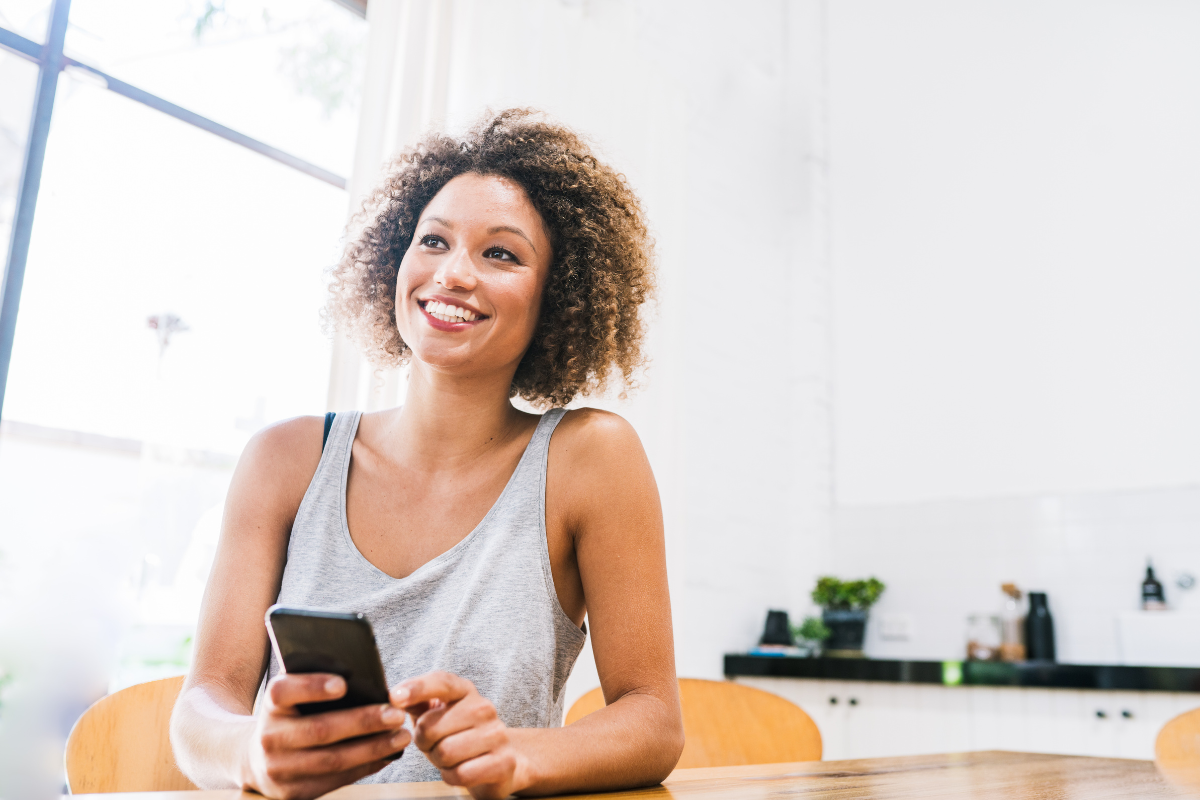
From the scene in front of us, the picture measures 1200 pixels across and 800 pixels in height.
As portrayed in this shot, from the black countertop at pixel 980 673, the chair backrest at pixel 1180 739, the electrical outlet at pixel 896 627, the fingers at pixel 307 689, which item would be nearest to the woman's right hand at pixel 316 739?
the fingers at pixel 307 689

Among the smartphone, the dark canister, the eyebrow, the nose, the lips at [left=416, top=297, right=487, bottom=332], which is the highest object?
the eyebrow

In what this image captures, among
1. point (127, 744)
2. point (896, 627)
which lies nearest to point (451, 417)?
point (127, 744)

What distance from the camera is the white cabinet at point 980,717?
2.51 m

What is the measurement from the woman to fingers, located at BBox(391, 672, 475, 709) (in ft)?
0.53

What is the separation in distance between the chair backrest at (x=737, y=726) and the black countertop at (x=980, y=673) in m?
1.56

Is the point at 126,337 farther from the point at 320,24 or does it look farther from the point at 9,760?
the point at 320,24

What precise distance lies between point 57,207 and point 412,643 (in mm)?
1652

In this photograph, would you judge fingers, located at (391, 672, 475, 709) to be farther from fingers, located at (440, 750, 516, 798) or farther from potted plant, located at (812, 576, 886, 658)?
potted plant, located at (812, 576, 886, 658)

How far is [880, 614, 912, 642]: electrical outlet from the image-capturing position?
3.48m

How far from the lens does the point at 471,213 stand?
1.20 m

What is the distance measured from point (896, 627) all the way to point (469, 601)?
2844 millimetres

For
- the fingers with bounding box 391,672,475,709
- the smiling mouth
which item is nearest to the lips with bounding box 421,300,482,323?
the smiling mouth

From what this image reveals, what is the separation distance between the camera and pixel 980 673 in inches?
108

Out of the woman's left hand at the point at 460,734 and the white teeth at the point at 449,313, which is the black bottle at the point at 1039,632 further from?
the woman's left hand at the point at 460,734
